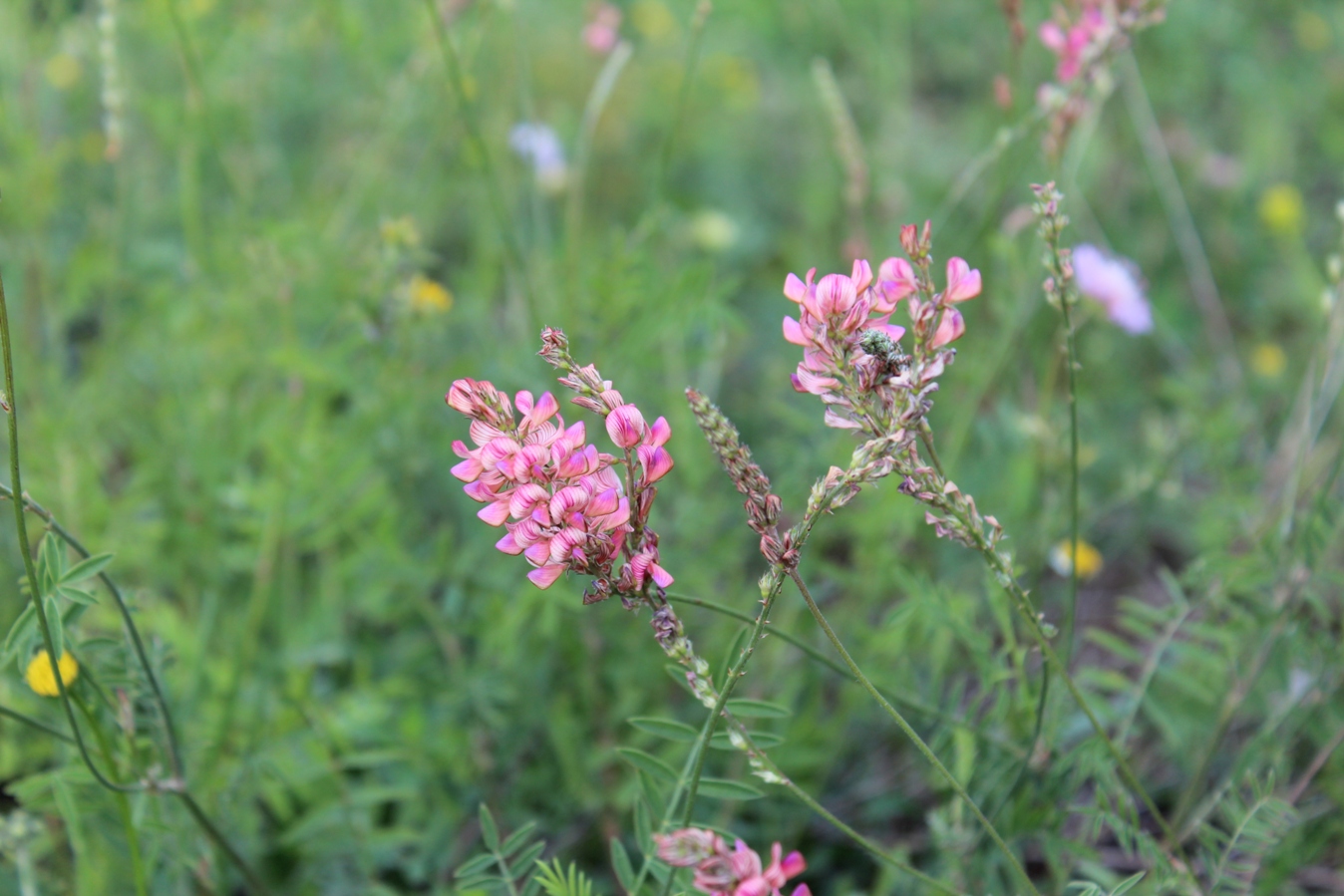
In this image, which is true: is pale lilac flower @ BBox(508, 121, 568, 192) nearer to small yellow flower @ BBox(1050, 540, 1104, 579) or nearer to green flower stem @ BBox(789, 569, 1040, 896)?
small yellow flower @ BBox(1050, 540, 1104, 579)

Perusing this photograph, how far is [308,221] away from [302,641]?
3.48ft

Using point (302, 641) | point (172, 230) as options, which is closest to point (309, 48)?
point (172, 230)

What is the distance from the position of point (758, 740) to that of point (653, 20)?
3.36 metres

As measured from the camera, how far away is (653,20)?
3896 mm

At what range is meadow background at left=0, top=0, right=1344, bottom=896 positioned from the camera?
4.88 ft

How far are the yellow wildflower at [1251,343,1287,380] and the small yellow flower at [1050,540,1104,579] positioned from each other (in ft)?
2.86

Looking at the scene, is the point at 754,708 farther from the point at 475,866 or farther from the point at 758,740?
the point at 475,866

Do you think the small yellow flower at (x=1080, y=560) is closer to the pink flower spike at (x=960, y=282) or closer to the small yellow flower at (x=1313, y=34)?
the pink flower spike at (x=960, y=282)

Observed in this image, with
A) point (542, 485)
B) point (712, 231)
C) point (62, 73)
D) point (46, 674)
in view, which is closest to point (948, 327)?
point (542, 485)

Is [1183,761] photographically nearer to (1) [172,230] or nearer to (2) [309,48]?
(1) [172,230]

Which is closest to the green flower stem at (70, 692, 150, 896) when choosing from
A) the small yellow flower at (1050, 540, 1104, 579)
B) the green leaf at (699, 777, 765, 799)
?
the green leaf at (699, 777, 765, 799)

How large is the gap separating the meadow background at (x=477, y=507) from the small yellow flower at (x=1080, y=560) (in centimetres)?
4

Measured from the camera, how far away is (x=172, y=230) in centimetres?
294

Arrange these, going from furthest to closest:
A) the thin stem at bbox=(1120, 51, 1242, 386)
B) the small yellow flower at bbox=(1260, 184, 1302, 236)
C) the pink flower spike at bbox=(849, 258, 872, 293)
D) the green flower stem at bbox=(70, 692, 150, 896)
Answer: the small yellow flower at bbox=(1260, 184, 1302, 236)
the thin stem at bbox=(1120, 51, 1242, 386)
the green flower stem at bbox=(70, 692, 150, 896)
the pink flower spike at bbox=(849, 258, 872, 293)
